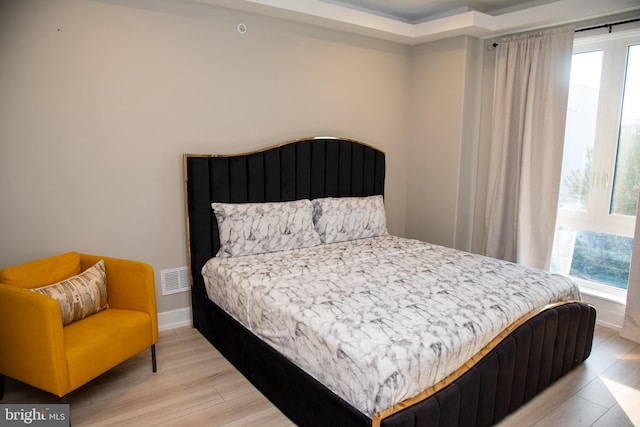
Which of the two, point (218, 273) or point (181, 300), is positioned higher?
point (218, 273)

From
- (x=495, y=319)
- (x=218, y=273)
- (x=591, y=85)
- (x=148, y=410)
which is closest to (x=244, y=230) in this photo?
(x=218, y=273)

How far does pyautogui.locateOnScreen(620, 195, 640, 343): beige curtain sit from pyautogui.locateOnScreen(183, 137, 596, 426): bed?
2.01ft

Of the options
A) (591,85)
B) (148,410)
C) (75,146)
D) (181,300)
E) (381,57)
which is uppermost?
(381,57)

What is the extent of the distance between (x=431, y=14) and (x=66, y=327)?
151 inches

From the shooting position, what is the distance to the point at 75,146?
270 centimetres

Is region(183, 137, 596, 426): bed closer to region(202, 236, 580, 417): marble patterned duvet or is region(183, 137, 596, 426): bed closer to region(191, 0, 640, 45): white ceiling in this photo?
region(202, 236, 580, 417): marble patterned duvet

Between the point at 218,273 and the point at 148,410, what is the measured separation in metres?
0.91

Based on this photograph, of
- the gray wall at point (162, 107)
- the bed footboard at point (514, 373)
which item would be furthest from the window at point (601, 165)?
the bed footboard at point (514, 373)

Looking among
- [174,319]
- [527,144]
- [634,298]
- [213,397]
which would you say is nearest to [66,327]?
[213,397]

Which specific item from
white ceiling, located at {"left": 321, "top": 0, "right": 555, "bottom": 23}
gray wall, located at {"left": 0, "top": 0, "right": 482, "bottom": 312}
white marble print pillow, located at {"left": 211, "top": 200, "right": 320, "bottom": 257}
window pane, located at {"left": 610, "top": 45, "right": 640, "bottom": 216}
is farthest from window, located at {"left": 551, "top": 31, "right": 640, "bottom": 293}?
white marble print pillow, located at {"left": 211, "top": 200, "right": 320, "bottom": 257}

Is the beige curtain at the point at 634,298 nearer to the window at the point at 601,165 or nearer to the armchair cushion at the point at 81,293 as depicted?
the window at the point at 601,165

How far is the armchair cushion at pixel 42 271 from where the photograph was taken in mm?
2277

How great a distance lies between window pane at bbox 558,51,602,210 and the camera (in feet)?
11.0

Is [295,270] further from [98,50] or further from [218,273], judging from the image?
[98,50]
